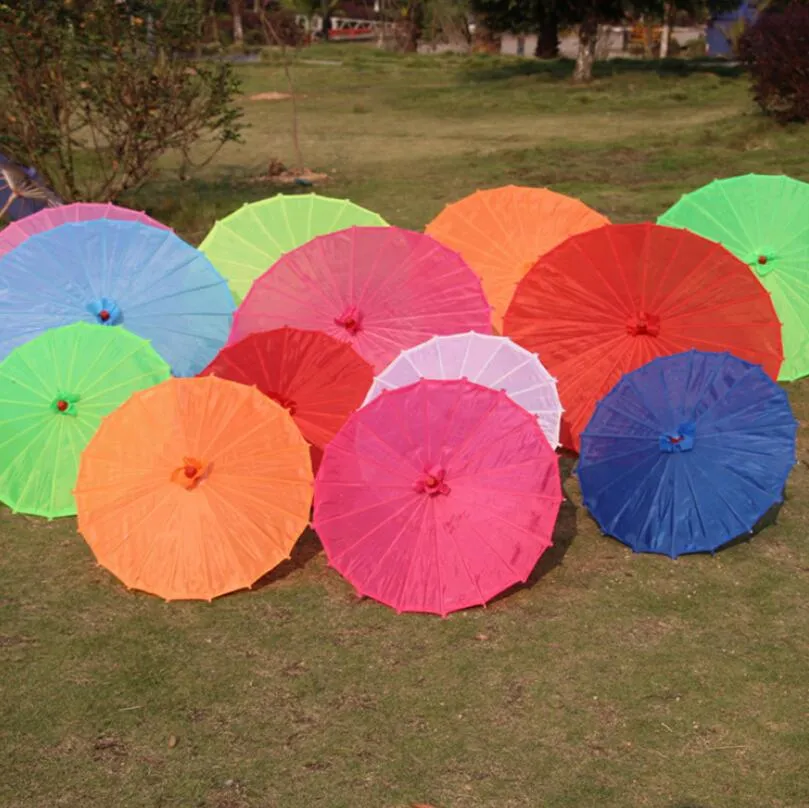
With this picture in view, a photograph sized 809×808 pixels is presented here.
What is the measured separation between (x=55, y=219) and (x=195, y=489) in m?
4.29

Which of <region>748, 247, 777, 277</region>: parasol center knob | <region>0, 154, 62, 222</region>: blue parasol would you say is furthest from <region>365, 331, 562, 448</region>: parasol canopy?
<region>0, 154, 62, 222</region>: blue parasol

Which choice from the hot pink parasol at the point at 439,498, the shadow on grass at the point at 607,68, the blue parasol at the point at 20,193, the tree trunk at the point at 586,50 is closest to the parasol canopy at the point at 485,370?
the hot pink parasol at the point at 439,498

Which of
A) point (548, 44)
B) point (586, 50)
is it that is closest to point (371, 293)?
point (586, 50)

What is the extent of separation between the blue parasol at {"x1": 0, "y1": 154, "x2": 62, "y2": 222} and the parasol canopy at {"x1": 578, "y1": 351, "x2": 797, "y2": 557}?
8.47 m

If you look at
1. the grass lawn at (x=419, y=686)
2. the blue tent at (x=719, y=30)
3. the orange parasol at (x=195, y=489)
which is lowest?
the blue tent at (x=719, y=30)

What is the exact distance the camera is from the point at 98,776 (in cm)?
515

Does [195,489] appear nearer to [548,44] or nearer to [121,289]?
[121,289]

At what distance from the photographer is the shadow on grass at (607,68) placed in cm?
3155

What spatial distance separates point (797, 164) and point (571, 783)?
559 inches

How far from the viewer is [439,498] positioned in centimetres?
632

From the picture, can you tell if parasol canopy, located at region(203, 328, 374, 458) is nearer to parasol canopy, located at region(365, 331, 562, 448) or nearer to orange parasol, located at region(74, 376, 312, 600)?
parasol canopy, located at region(365, 331, 562, 448)

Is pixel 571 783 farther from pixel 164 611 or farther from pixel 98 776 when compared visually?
pixel 164 611

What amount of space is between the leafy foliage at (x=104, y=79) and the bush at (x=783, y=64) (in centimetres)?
983

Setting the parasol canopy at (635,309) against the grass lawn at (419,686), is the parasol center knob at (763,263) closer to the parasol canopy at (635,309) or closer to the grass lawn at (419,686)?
the parasol canopy at (635,309)
